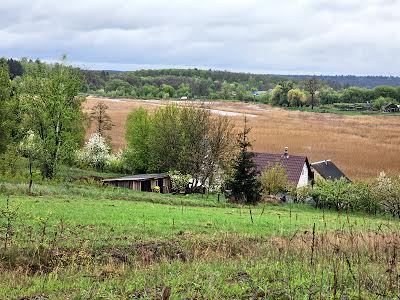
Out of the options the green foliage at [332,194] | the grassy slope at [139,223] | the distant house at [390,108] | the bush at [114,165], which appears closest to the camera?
the grassy slope at [139,223]

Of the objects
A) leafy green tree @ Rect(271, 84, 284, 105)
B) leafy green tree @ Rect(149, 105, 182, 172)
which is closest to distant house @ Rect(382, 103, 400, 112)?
leafy green tree @ Rect(271, 84, 284, 105)

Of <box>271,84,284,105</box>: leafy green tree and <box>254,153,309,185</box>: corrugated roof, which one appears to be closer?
<box>254,153,309,185</box>: corrugated roof

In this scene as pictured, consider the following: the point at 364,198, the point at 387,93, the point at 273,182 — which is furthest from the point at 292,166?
the point at 387,93

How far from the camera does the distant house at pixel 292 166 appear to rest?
1836 inches

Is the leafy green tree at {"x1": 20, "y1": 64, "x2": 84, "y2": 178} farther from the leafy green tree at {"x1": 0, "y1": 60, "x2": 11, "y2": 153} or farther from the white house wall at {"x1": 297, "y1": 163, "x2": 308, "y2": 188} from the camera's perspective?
the white house wall at {"x1": 297, "y1": 163, "x2": 308, "y2": 188}

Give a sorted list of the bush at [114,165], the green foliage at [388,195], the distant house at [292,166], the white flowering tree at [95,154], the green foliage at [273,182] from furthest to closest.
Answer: the bush at [114,165]
the white flowering tree at [95,154]
the distant house at [292,166]
the green foliage at [273,182]
the green foliage at [388,195]

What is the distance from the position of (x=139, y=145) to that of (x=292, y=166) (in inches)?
634

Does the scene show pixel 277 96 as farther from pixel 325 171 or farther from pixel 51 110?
pixel 51 110

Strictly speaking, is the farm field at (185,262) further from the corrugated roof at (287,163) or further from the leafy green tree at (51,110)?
the corrugated roof at (287,163)

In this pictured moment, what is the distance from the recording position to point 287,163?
1900 inches

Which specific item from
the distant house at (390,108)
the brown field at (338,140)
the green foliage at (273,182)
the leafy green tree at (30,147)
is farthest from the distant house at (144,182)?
the distant house at (390,108)

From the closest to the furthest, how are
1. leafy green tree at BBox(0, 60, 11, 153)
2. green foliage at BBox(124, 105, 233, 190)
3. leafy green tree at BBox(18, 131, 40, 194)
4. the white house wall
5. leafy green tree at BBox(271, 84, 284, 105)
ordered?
leafy green tree at BBox(0, 60, 11, 153) → leafy green tree at BBox(18, 131, 40, 194) → green foliage at BBox(124, 105, 233, 190) → the white house wall → leafy green tree at BBox(271, 84, 284, 105)

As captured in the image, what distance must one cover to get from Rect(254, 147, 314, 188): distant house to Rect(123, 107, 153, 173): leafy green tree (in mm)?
11652

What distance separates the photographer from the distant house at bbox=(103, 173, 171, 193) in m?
42.7
